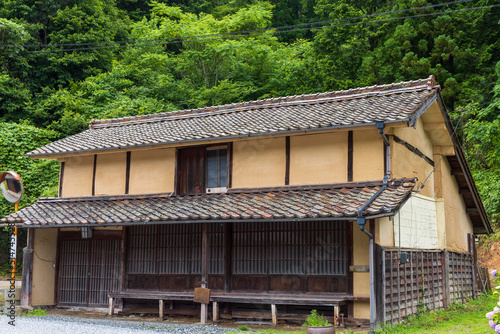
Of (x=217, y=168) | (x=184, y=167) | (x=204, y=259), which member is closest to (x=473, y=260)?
(x=217, y=168)

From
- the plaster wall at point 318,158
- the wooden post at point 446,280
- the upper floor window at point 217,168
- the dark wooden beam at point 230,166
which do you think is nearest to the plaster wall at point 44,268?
the upper floor window at point 217,168

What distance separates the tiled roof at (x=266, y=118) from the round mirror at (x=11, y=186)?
3.44m

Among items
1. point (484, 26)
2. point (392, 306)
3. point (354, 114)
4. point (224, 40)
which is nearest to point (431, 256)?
point (392, 306)

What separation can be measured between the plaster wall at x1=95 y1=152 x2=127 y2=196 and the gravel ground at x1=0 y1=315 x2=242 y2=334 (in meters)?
4.22

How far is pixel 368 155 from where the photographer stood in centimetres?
1301

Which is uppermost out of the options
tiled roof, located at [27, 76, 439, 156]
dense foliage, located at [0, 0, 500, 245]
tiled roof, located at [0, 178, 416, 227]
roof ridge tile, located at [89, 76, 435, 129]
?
dense foliage, located at [0, 0, 500, 245]

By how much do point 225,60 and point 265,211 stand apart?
61.8ft

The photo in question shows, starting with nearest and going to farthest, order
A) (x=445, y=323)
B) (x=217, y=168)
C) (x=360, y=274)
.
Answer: (x=360, y=274)
(x=445, y=323)
(x=217, y=168)

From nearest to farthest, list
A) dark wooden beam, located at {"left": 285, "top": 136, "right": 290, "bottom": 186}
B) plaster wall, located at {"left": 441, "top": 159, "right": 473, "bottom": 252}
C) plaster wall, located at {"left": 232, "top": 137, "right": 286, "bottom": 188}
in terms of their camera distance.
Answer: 1. dark wooden beam, located at {"left": 285, "top": 136, "right": 290, "bottom": 186}
2. plaster wall, located at {"left": 232, "top": 137, "right": 286, "bottom": 188}
3. plaster wall, located at {"left": 441, "top": 159, "right": 473, "bottom": 252}

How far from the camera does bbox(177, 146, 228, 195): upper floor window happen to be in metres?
15.1

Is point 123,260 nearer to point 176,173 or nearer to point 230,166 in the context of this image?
point 176,173

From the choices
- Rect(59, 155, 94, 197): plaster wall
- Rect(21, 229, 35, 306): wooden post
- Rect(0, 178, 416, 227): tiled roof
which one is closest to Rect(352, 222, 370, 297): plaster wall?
Rect(0, 178, 416, 227): tiled roof

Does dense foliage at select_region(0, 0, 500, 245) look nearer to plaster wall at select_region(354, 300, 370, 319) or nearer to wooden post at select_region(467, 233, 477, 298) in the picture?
wooden post at select_region(467, 233, 477, 298)

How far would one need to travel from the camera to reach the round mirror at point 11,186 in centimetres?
1246
